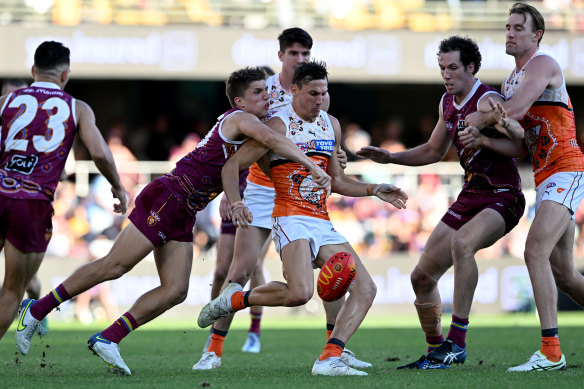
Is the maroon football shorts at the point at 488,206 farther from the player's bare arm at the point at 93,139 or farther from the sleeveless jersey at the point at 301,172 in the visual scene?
the player's bare arm at the point at 93,139

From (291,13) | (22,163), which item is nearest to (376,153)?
(22,163)

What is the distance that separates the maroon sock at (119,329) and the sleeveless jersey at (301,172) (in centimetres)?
139

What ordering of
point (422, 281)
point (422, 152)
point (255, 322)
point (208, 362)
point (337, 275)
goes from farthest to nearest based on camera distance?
1. point (255, 322)
2. point (422, 152)
3. point (208, 362)
4. point (422, 281)
5. point (337, 275)

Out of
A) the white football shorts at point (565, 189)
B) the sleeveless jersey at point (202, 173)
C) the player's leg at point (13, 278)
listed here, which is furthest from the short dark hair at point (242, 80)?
the white football shorts at point (565, 189)

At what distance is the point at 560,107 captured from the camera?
7461mm

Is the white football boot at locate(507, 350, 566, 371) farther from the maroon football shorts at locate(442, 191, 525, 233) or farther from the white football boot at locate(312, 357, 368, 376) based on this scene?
the white football boot at locate(312, 357, 368, 376)

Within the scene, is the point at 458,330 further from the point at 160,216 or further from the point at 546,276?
the point at 160,216

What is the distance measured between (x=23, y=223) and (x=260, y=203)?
2.30m

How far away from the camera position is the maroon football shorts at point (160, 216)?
281 inches

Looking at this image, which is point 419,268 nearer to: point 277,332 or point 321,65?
point 321,65

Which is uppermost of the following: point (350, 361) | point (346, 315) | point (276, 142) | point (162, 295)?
point (276, 142)

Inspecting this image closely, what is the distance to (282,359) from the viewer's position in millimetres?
8898

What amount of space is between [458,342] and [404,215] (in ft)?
33.4

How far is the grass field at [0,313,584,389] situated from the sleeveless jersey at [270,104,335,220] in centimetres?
128
